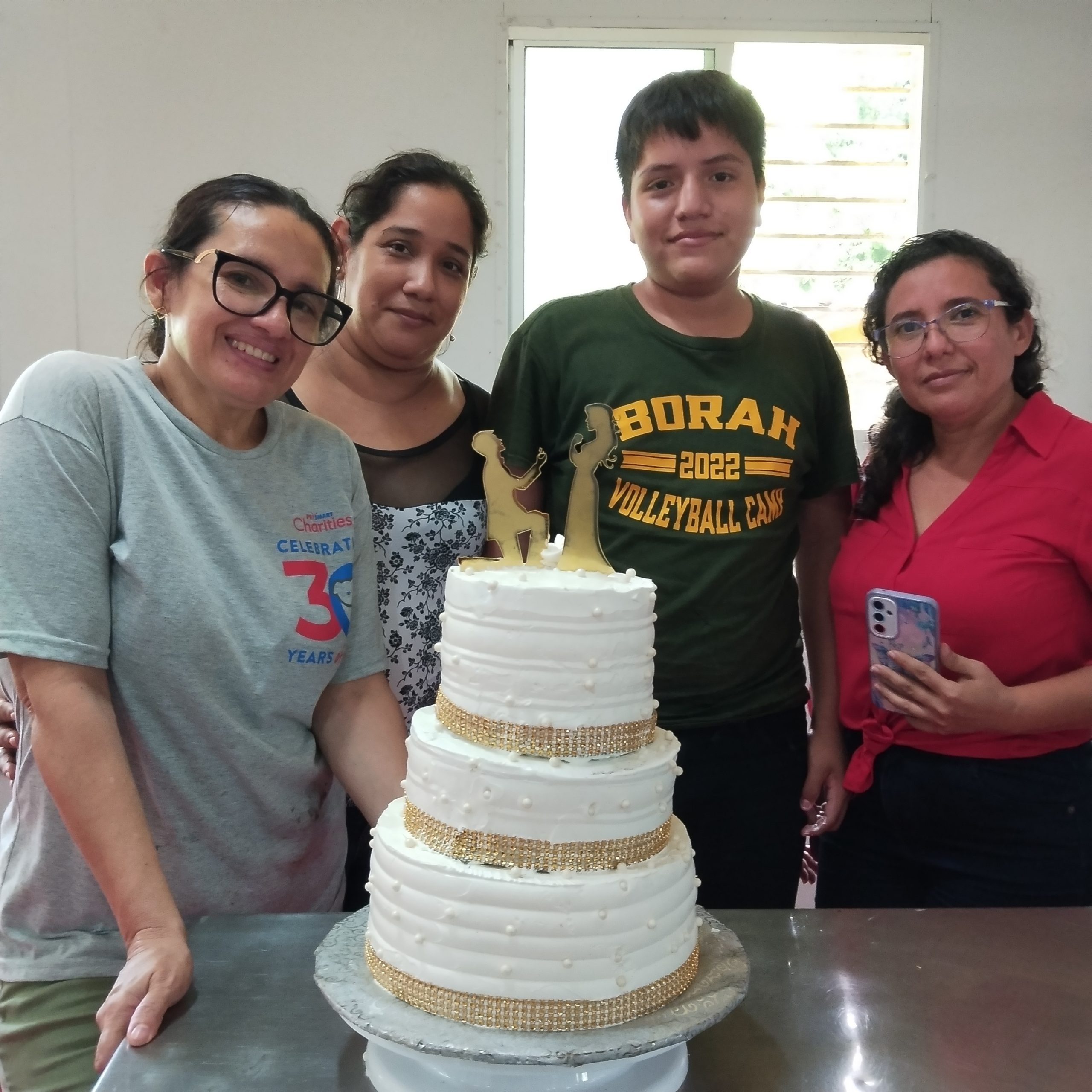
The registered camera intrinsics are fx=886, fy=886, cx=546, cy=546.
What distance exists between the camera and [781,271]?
11.5 feet

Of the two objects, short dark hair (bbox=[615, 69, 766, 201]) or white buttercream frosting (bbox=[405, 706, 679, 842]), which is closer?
white buttercream frosting (bbox=[405, 706, 679, 842])

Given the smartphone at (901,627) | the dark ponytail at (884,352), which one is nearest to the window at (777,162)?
the dark ponytail at (884,352)

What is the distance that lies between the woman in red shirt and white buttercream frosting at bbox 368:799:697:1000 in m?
0.79

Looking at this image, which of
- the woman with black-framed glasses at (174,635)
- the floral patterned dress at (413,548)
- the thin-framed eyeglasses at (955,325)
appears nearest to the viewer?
the woman with black-framed glasses at (174,635)

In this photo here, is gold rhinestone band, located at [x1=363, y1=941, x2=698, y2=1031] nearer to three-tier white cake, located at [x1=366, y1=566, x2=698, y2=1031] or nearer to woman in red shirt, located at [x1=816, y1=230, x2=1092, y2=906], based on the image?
three-tier white cake, located at [x1=366, y1=566, x2=698, y2=1031]

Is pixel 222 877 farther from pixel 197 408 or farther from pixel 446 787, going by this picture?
pixel 197 408

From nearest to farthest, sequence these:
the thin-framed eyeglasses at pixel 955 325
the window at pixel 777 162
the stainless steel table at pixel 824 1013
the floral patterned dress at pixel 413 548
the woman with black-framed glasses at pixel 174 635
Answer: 1. the stainless steel table at pixel 824 1013
2. the woman with black-framed glasses at pixel 174 635
3. the floral patterned dress at pixel 413 548
4. the thin-framed eyeglasses at pixel 955 325
5. the window at pixel 777 162

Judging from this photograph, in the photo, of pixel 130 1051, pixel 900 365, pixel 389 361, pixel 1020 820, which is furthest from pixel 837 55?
pixel 130 1051

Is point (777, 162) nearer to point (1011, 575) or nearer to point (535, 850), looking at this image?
point (1011, 575)

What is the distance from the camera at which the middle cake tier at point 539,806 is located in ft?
3.04

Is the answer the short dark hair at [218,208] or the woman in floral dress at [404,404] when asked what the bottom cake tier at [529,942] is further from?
A: the short dark hair at [218,208]

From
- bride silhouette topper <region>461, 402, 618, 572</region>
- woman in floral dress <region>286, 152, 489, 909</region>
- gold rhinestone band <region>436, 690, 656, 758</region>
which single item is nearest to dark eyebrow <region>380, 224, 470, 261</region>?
woman in floral dress <region>286, 152, 489, 909</region>

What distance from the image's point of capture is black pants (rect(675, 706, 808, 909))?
5.41 feet

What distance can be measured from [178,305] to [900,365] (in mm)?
1327
